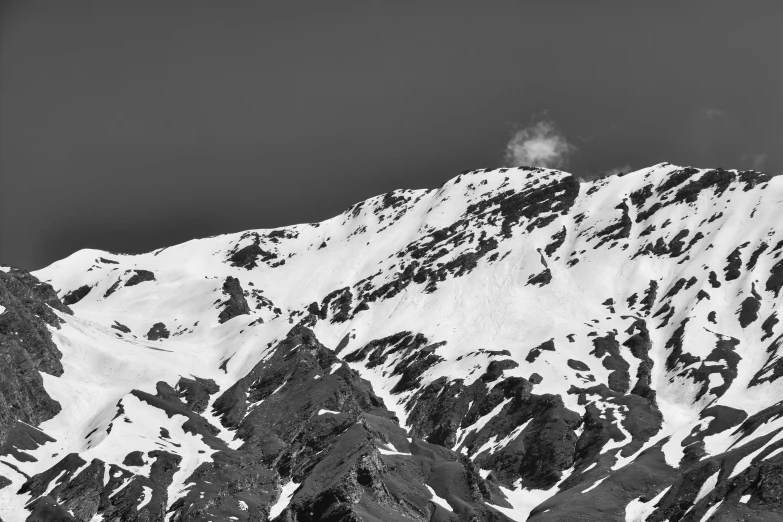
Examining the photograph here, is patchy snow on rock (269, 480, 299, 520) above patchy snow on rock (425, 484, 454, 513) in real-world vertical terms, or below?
above

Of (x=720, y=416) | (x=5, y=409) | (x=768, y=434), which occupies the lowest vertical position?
(x=720, y=416)

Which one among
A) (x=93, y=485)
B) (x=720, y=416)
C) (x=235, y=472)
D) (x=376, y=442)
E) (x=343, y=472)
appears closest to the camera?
(x=343, y=472)

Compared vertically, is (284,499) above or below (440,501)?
above

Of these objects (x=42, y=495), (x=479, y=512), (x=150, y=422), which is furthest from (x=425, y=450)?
(x=42, y=495)

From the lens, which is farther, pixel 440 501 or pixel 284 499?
pixel 284 499

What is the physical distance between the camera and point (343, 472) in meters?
155

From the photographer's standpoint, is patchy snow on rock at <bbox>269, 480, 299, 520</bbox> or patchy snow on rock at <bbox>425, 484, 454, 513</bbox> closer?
patchy snow on rock at <bbox>269, 480, 299, 520</bbox>

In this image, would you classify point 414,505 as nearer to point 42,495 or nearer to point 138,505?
point 138,505

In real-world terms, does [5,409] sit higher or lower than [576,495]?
higher

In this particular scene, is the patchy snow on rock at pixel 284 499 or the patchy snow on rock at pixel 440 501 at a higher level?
the patchy snow on rock at pixel 284 499

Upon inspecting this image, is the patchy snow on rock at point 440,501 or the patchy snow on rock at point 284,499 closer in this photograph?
the patchy snow on rock at point 284,499

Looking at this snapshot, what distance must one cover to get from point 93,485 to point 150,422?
35015 mm

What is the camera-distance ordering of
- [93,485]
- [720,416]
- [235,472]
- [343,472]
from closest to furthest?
[343,472], [93,485], [235,472], [720,416]

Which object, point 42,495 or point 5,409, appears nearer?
point 42,495
